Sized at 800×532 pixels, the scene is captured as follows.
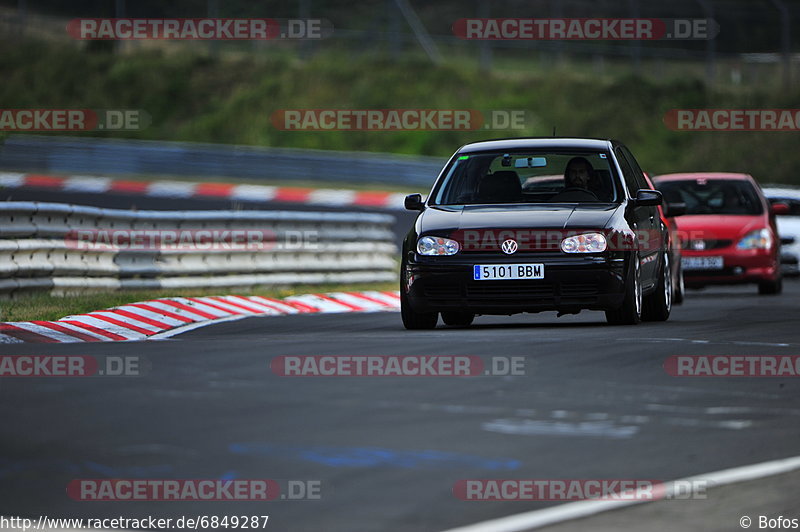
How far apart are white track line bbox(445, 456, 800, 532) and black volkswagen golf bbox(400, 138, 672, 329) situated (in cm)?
569

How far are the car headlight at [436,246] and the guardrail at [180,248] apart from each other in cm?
444

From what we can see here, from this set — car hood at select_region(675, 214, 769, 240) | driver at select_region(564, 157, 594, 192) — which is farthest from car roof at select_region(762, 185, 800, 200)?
driver at select_region(564, 157, 594, 192)

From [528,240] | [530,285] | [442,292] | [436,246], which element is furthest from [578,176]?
[442,292]

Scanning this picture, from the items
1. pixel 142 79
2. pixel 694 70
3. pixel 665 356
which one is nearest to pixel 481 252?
pixel 665 356

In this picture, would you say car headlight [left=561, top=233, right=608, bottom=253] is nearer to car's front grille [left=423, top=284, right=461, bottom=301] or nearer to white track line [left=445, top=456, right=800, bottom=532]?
car's front grille [left=423, top=284, right=461, bottom=301]

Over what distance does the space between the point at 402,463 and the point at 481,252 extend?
233 inches

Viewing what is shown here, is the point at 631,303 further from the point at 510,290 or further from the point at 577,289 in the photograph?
the point at 510,290

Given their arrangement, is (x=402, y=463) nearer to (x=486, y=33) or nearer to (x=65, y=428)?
(x=65, y=428)

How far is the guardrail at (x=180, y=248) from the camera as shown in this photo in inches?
603

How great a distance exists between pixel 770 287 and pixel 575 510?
1439cm

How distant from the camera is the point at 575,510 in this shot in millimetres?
5555

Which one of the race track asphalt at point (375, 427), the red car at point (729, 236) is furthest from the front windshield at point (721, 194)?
the race track asphalt at point (375, 427)

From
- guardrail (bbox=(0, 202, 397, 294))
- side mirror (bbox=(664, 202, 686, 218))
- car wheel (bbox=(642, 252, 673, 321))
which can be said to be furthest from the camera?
guardrail (bbox=(0, 202, 397, 294))

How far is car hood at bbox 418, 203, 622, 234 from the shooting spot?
40.0 feet
